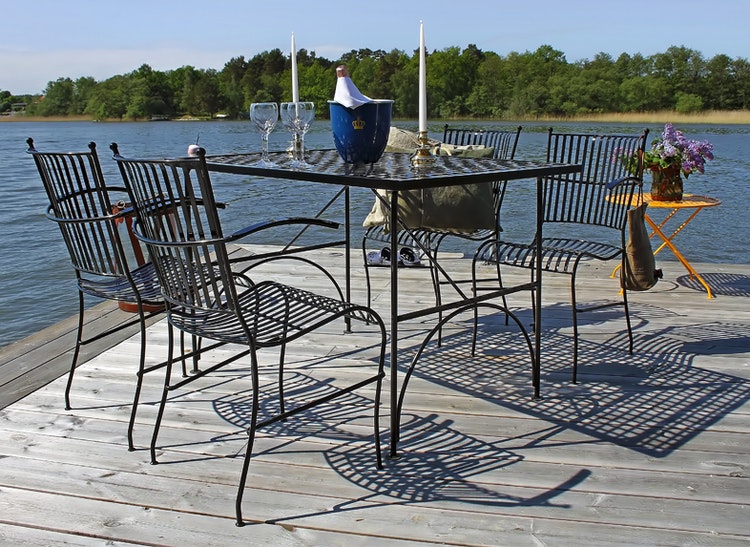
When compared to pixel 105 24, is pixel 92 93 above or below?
below

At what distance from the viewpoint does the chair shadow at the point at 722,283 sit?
398cm

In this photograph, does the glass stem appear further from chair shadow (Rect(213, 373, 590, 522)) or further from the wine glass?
chair shadow (Rect(213, 373, 590, 522))

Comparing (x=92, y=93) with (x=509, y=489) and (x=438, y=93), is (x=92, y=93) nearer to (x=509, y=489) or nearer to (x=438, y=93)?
(x=438, y=93)

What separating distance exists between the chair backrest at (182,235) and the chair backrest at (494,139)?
1967 mm

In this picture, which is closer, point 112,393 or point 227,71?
point 112,393

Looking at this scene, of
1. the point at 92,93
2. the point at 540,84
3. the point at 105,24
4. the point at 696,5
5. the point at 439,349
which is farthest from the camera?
the point at 92,93

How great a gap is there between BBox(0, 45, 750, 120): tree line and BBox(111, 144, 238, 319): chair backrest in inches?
1549

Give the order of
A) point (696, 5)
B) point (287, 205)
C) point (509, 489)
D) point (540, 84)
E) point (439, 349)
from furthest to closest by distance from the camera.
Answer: point (540, 84) → point (696, 5) → point (287, 205) → point (439, 349) → point (509, 489)

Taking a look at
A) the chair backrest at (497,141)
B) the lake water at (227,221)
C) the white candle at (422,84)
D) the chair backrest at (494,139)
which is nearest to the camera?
the white candle at (422,84)

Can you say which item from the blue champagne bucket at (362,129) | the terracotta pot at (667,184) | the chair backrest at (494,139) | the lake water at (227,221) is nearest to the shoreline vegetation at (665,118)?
the lake water at (227,221)

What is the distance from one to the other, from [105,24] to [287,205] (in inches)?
2072

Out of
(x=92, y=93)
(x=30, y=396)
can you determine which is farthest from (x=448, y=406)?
(x=92, y=93)

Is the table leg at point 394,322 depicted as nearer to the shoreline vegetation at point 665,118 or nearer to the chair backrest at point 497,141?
the chair backrest at point 497,141

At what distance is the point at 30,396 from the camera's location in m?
2.59
